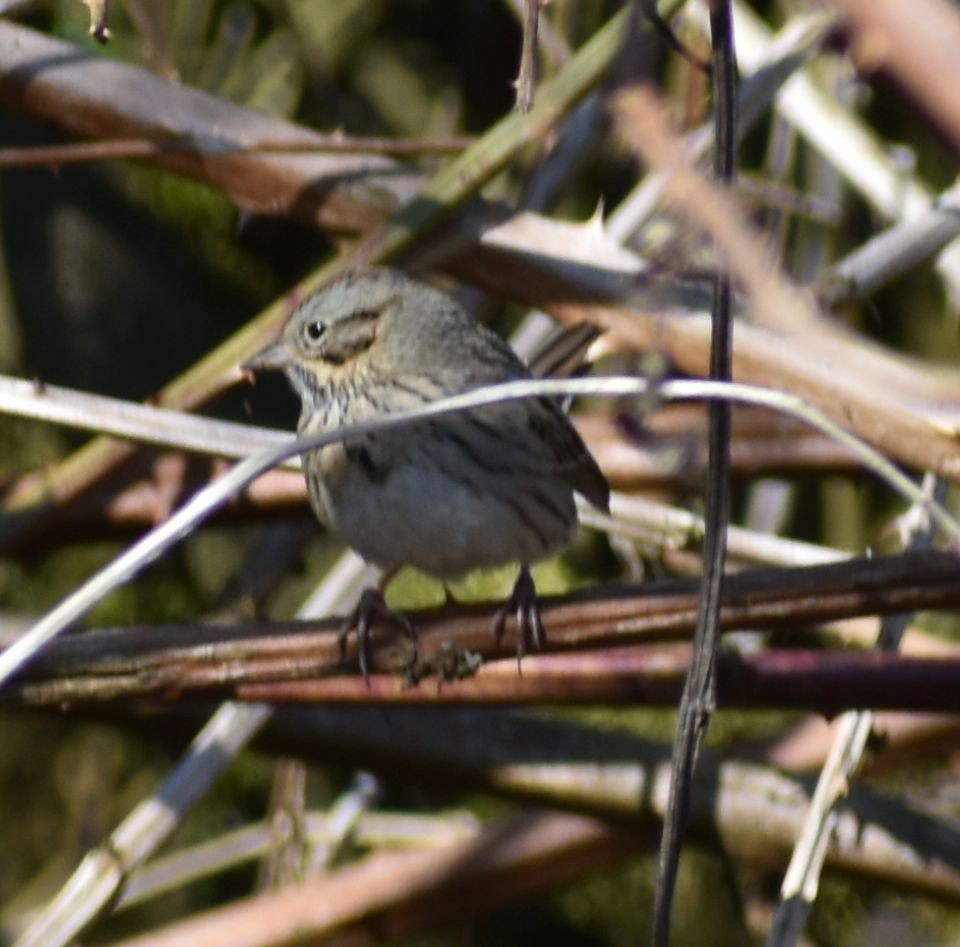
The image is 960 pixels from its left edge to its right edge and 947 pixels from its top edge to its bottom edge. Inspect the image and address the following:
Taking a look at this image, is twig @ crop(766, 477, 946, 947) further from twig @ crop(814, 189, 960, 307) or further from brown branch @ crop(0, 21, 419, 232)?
brown branch @ crop(0, 21, 419, 232)

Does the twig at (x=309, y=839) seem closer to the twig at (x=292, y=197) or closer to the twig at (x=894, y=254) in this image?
the twig at (x=292, y=197)

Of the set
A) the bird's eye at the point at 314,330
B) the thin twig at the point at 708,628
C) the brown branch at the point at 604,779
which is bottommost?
the thin twig at the point at 708,628

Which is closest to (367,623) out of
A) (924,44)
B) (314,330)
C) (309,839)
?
(314,330)

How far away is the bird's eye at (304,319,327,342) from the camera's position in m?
2.69

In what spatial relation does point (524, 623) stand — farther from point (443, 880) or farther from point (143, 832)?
point (443, 880)

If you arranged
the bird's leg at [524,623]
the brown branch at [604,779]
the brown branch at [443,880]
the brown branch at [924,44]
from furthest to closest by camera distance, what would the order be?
the brown branch at [443,880] < the brown branch at [604,779] < the bird's leg at [524,623] < the brown branch at [924,44]

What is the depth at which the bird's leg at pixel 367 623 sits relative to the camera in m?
1.84

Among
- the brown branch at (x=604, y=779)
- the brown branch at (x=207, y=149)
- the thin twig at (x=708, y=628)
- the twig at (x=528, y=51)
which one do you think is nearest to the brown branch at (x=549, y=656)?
the thin twig at (x=708, y=628)

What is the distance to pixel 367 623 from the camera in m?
2.17

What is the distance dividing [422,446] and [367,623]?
1.18 ft

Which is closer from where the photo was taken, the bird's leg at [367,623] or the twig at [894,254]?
the bird's leg at [367,623]

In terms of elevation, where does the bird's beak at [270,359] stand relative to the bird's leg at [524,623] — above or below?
above

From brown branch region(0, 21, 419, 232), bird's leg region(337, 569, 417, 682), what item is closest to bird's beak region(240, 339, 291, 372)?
brown branch region(0, 21, 419, 232)

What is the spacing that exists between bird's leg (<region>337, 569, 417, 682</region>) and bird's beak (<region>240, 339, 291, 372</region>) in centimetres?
39
